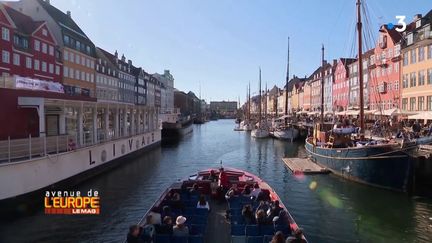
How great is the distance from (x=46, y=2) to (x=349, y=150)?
6004 cm

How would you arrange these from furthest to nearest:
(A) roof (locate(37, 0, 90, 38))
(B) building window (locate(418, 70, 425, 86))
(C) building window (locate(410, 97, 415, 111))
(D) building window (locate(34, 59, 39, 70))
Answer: (A) roof (locate(37, 0, 90, 38))
(D) building window (locate(34, 59, 39, 70))
(C) building window (locate(410, 97, 415, 111))
(B) building window (locate(418, 70, 425, 86))

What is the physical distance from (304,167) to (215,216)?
20.4 meters

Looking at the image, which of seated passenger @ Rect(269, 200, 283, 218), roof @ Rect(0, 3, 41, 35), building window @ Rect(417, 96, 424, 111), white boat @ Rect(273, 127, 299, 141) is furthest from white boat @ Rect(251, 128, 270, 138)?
seated passenger @ Rect(269, 200, 283, 218)

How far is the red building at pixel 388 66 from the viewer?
5528 cm

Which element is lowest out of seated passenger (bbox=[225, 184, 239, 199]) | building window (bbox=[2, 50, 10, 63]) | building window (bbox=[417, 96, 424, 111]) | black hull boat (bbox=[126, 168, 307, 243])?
black hull boat (bbox=[126, 168, 307, 243])

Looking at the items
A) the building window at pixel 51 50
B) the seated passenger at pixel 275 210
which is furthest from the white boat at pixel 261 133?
the seated passenger at pixel 275 210

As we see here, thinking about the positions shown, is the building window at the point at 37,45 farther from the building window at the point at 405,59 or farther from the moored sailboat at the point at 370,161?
the building window at the point at 405,59

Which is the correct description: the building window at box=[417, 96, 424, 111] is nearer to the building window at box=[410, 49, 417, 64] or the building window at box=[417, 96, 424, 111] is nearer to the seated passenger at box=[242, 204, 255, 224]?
the building window at box=[410, 49, 417, 64]

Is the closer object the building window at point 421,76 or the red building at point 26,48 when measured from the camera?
the building window at point 421,76

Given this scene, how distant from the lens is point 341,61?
281ft

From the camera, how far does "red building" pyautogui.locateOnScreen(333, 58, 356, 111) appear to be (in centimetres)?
8212

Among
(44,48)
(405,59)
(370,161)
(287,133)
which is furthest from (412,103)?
(44,48)

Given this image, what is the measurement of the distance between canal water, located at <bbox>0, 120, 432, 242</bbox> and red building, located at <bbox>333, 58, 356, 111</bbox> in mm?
52045

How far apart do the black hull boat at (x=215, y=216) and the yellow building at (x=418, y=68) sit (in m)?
34.4
